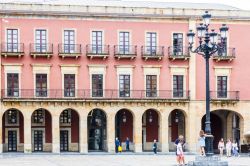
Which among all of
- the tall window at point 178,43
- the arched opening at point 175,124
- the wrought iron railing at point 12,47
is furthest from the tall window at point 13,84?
the arched opening at point 175,124

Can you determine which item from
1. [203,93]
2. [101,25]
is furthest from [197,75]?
[101,25]

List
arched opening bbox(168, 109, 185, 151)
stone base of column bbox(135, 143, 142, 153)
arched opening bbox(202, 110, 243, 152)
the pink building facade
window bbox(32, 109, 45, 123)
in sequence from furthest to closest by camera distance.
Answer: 1. arched opening bbox(202, 110, 243, 152)
2. arched opening bbox(168, 109, 185, 151)
3. window bbox(32, 109, 45, 123)
4. stone base of column bbox(135, 143, 142, 153)
5. the pink building facade

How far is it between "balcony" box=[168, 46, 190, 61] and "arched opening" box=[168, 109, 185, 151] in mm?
4655

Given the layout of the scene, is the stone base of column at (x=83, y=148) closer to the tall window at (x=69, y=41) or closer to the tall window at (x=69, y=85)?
the tall window at (x=69, y=85)

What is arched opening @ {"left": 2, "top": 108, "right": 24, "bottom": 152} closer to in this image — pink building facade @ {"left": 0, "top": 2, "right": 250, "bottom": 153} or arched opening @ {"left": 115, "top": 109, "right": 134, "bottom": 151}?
pink building facade @ {"left": 0, "top": 2, "right": 250, "bottom": 153}

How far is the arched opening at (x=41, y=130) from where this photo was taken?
53938 mm

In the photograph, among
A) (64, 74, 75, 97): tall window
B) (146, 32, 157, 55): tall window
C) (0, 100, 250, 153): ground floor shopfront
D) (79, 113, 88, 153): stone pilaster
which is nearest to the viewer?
(0, 100, 250, 153): ground floor shopfront

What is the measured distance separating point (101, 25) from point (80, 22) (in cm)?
169

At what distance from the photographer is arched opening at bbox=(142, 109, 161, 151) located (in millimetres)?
55906

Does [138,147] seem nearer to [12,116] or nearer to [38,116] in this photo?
[38,116]

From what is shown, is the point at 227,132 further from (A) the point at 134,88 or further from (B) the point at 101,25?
(B) the point at 101,25

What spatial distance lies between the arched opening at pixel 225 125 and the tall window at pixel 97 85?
30.7 feet

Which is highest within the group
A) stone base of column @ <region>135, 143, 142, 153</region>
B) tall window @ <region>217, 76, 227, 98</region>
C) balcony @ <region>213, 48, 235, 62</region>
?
balcony @ <region>213, 48, 235, 62</region>

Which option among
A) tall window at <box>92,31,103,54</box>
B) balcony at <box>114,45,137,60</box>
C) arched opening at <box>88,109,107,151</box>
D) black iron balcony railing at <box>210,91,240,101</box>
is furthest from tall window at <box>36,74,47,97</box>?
black iron balcony railing at <box>210,91,240,101</box>
